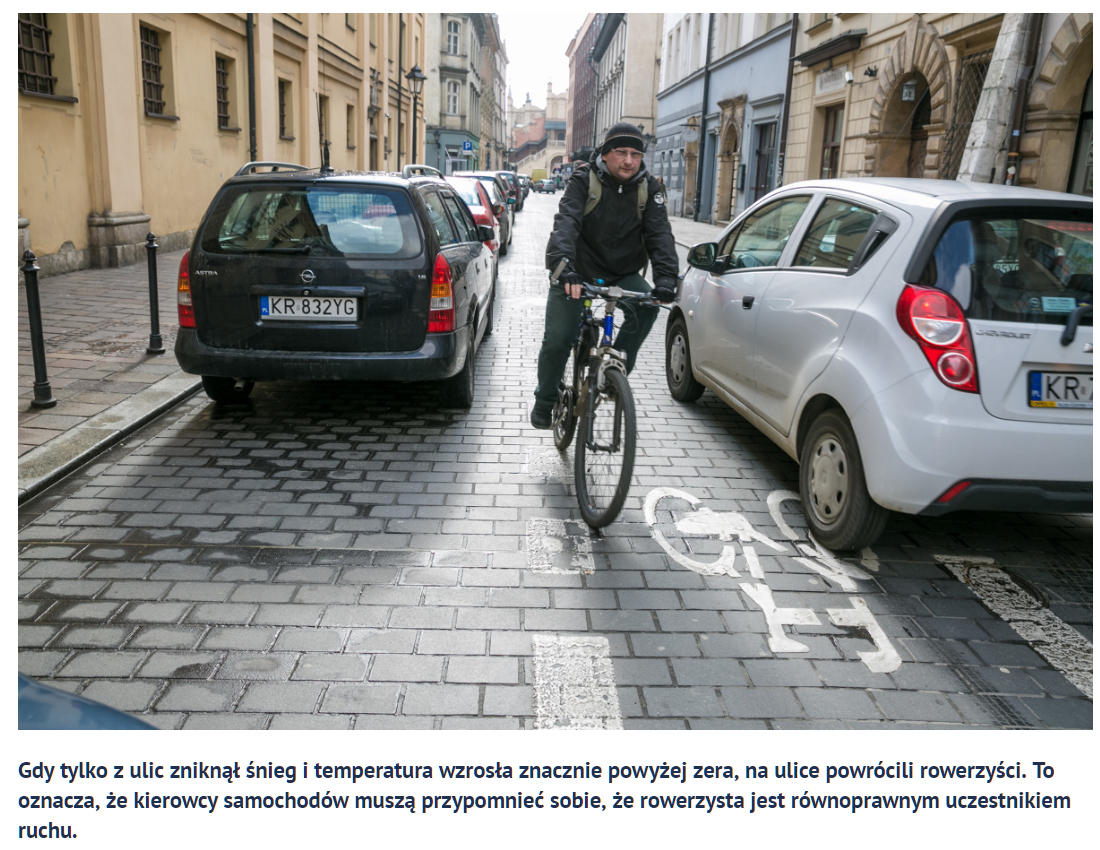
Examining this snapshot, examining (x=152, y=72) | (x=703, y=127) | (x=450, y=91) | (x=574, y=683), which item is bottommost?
(x=574, y=683)

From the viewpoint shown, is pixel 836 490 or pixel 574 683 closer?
pixel 574 683

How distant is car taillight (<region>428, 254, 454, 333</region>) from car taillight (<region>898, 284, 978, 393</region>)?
2867 mm

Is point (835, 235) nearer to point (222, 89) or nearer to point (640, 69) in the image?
point (222, 89)

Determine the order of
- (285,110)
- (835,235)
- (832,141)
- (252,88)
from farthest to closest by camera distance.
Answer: (285,110), (832,141), (252,88), (835,235)

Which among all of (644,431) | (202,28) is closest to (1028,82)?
(644,431)

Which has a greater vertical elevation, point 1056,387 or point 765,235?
point 765,235

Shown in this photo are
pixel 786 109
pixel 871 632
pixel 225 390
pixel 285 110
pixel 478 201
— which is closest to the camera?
pixel 871 632

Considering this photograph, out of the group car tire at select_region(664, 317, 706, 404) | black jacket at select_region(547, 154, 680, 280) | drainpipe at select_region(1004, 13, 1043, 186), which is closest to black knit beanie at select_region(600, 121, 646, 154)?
black jacket at select_region(547, 154, 680, 280)

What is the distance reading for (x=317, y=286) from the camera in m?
5.49

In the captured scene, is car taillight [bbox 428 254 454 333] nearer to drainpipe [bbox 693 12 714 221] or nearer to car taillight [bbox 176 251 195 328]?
car taillight [bbox 176 251 195 328]

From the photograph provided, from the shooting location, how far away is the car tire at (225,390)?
6207 mm

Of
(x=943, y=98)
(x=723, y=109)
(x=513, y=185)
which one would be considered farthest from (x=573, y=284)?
(x=513, y=185)

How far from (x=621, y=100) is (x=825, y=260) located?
5931cm

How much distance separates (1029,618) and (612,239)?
9.01 feet
